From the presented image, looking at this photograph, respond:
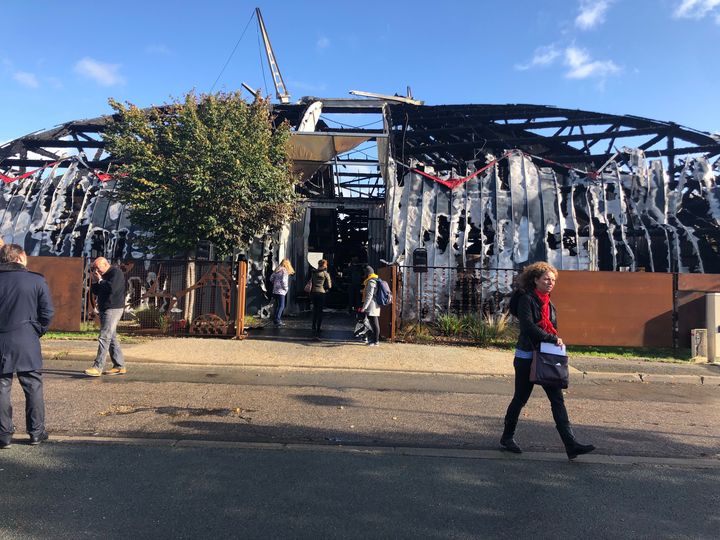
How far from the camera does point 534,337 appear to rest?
445 cm

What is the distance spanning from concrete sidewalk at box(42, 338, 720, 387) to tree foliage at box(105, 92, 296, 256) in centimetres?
258

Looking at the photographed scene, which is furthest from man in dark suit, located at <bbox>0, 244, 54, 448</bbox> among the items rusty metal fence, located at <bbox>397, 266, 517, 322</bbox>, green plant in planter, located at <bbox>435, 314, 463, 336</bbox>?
green plant in planter, located at <bbox>435, 314, 463, 336</bbox>

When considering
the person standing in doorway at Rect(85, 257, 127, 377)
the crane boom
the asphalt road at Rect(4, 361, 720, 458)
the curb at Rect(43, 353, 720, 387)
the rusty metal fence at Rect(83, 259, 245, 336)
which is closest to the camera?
the asphalt road at Rect(4, 361, 720, 458)

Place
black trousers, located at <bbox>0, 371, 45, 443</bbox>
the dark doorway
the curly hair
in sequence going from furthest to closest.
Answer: the dark doorway
the curly hair
black trousers, located at <bbox>0, 371, 45, 443</bbox>

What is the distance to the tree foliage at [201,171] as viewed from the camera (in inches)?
417

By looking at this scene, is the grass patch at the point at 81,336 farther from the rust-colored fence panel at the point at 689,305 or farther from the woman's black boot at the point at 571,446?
the rust-colored fence panel at the point at 689,305

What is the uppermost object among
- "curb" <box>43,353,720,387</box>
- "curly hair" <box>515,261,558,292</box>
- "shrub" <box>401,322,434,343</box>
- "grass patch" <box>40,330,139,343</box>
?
"curly hair" <box>515,261,558,292</box>

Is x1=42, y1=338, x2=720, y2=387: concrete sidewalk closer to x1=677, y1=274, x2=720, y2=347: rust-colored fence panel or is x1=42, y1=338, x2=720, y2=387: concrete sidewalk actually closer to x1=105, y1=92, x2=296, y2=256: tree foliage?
x1=677, y1=274, x2=720, y2=347: rust-colored fence panel

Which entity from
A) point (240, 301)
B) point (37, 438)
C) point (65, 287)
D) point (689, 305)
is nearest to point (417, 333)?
point (240, 301)

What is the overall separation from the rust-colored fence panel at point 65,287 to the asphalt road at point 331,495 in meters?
7.18

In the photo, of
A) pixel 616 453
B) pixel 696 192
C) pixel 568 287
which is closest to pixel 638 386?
pixel 568 287

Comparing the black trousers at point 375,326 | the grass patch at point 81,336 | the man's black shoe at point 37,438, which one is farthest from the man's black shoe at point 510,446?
the grass patch at point 81,336

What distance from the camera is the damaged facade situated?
1462 cm

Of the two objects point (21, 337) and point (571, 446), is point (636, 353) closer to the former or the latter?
point (571, 446)
